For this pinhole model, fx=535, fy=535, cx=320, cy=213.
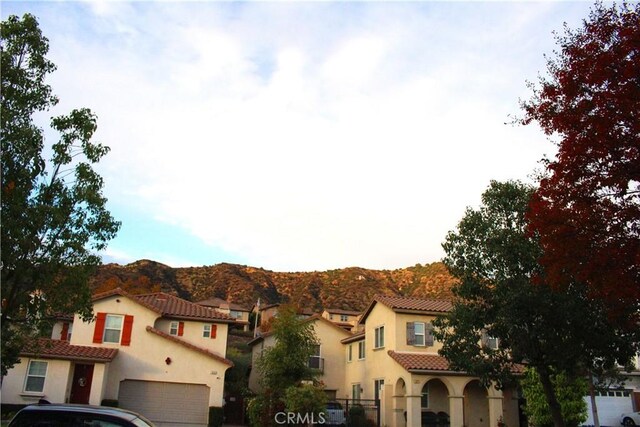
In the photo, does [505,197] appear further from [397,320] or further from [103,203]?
[397,320]

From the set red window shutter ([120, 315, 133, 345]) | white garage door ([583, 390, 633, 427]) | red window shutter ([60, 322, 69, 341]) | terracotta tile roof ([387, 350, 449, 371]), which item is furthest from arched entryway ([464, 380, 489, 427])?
red window shutter ([60, 322, 69, 341])

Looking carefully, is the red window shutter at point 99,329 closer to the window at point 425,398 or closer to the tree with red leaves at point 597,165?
the window at point 425,398

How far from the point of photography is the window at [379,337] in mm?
33062

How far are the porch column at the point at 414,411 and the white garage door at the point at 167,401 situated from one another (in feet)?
36.7

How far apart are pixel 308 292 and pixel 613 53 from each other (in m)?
104

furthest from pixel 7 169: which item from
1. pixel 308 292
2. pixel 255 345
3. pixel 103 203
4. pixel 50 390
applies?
pixel 308 292

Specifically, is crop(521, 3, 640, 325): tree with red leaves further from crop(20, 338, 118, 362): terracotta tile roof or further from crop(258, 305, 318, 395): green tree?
crop(20, 338, 118, 362): terracotta tile roof

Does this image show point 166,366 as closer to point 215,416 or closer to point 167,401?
point 167,401

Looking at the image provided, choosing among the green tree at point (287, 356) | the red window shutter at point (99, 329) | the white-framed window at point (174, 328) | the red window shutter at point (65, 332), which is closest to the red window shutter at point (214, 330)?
the white-framed window at point (174, 328)

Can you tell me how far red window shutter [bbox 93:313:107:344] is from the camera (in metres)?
30.1

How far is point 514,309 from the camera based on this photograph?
16.2 m

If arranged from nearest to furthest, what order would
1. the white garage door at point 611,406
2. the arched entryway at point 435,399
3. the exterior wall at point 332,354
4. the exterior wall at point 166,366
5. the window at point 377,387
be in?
the exterior wall at point 166,366, the arched entryway at point 435,399, the window at point 377,387, the white garage door at point 611,406, the exterior wall at point 332,354

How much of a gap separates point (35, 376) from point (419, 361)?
795 inches

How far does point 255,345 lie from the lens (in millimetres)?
44375
